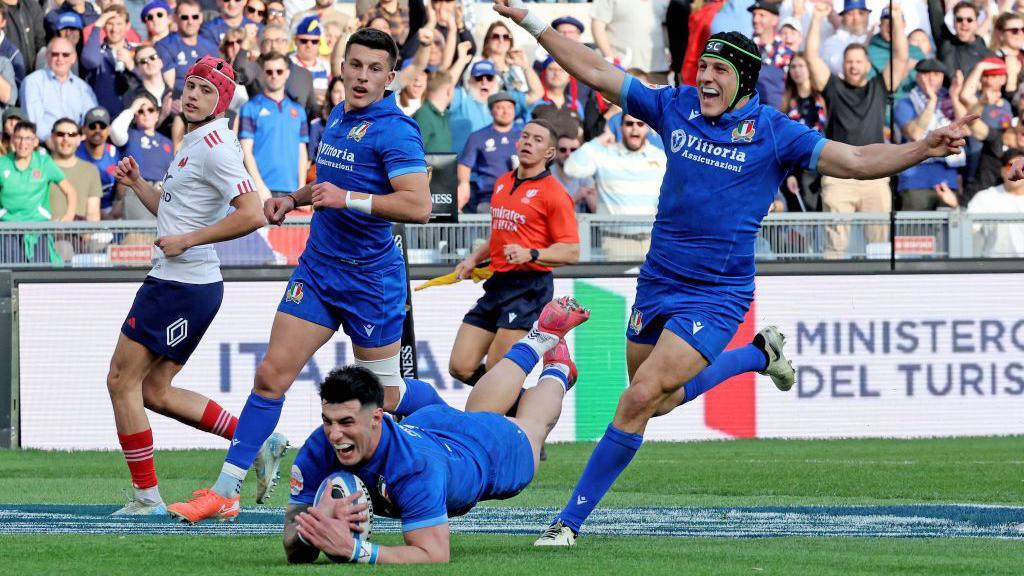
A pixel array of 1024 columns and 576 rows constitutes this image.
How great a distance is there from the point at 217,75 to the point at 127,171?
3.30ft

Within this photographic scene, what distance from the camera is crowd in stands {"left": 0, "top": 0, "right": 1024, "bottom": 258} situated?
16438mm

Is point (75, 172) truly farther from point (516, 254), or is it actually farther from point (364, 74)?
point (364, 74)

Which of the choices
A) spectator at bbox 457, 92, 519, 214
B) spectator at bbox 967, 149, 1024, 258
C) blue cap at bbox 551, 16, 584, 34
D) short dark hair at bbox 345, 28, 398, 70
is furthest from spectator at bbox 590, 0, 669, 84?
short dark hair at bbox 345, 28, 398, 70

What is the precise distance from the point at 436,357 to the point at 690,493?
477 cm

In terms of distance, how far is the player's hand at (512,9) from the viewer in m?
7.92

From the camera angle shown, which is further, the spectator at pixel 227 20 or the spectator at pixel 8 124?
the spectator at pixel 227 20

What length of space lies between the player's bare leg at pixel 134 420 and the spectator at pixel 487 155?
24.6ft

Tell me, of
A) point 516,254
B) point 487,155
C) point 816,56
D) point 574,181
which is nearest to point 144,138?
point 487,155

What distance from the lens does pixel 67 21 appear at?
55.8ft

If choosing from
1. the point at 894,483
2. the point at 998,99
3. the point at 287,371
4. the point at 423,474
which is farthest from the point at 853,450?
the point at 423,474

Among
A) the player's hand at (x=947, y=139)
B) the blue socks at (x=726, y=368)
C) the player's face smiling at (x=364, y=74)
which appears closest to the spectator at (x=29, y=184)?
the player's face smiling at (x=364, y=74)

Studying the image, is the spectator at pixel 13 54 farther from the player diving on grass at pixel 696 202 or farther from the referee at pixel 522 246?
the player diving on grass at pixel 696 202

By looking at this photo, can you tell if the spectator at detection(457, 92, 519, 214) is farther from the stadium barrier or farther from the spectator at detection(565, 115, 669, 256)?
the stadium barrier

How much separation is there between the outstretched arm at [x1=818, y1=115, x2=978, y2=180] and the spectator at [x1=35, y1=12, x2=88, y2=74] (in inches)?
441
